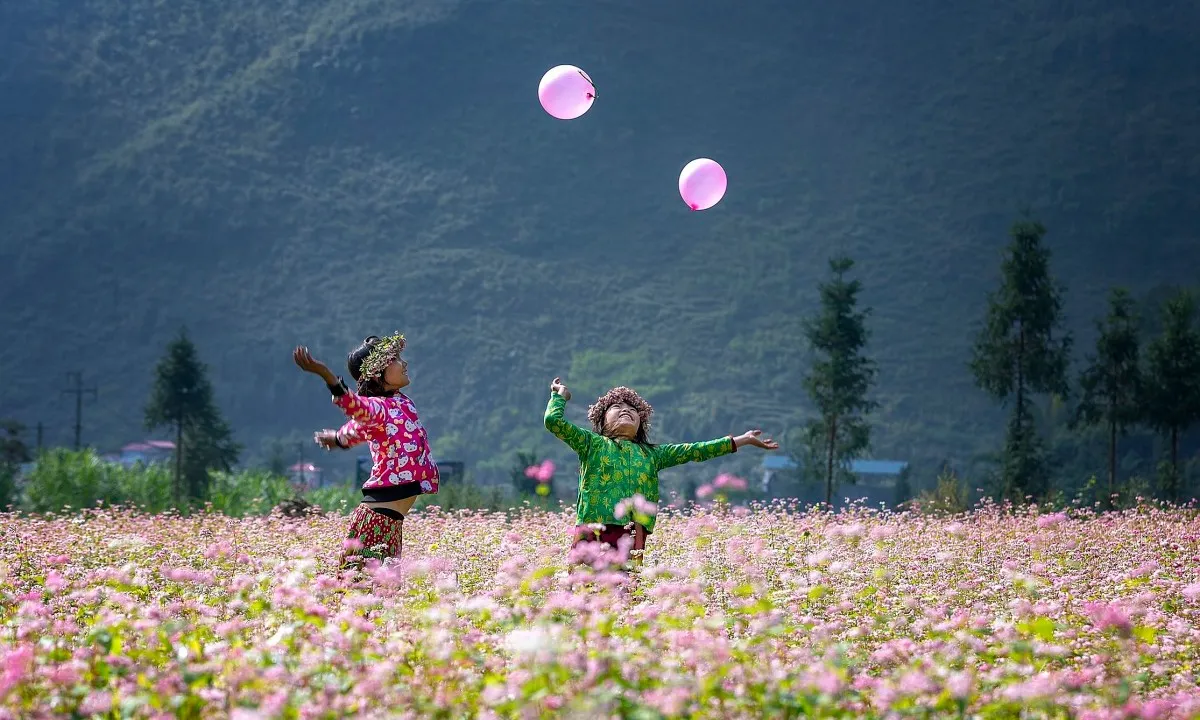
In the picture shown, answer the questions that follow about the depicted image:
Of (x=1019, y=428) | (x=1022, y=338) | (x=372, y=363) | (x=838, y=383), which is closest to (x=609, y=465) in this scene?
(x=372, y=363)

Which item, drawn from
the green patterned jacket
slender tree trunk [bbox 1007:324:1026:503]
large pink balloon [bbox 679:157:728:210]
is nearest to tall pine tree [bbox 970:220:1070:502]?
slender tree trunk [bbox 1007:324:1026:503]

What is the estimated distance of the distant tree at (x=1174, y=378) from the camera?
2934cm

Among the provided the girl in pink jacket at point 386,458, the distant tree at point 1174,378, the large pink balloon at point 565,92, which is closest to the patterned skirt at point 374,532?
the girl in pink jacket at point 386,458

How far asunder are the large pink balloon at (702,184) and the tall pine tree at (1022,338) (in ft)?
59.0

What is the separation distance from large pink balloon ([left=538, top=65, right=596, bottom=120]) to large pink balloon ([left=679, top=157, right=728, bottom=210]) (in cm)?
107

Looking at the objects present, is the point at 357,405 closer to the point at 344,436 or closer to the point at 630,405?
the point at 344,436

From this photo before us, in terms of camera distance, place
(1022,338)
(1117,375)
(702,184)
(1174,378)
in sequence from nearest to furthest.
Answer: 1. (702,184)
2. (1022,338)
3. (1174,378)
4. (1117,375)

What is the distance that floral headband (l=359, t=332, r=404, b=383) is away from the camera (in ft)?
26.1

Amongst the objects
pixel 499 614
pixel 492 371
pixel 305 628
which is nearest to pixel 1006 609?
pixel 499 614

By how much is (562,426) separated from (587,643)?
281cm

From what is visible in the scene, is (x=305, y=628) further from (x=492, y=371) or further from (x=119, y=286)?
(x=119, y=286)

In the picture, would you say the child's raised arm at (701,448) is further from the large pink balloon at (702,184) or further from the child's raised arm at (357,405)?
the large pink balloon at (702,184)

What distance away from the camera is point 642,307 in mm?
186375

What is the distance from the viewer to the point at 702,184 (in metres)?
11.4
